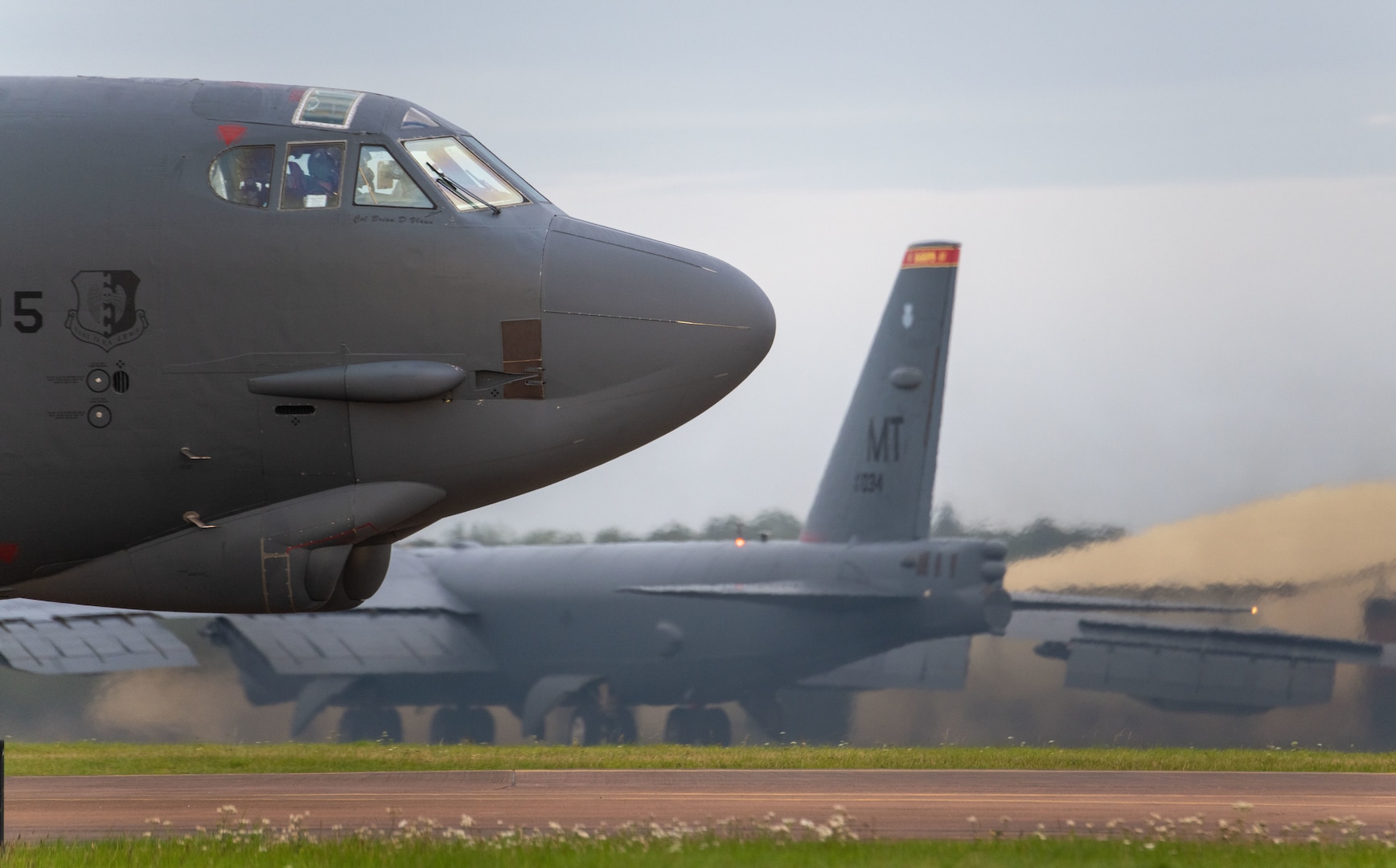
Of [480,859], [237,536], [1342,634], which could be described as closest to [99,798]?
[237,536]

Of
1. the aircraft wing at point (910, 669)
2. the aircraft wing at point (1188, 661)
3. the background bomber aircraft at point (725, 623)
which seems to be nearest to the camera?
the aircraft wing at point (1188, 661)

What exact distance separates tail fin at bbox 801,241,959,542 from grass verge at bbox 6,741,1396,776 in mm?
16391

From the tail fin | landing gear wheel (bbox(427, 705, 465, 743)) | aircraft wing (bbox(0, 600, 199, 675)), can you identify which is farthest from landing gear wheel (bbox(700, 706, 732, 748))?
aircraft wing (bbox(0, 600, 199, 675))

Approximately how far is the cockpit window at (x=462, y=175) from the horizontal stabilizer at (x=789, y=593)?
24.7m

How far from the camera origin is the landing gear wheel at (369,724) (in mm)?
35062

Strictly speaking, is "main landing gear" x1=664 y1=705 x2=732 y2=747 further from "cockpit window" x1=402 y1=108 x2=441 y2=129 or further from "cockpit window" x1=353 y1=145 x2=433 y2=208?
"cockpit window" x1=353 y1=145 x2=433 y2=208

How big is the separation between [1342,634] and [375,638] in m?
23.1

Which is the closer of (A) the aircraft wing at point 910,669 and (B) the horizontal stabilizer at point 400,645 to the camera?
(A) the aircraft wing at point 910,669

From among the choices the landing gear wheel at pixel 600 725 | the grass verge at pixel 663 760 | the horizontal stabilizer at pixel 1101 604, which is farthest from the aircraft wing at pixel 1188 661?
the grass verge at pixel 663 760

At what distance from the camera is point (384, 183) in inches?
375

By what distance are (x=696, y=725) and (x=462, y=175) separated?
91.6 ft

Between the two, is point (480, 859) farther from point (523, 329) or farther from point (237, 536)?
point (523, 329)

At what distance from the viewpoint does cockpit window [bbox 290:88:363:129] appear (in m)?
9.57

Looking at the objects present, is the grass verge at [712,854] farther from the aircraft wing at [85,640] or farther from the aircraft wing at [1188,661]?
the aircraft wing at [1188,661]
